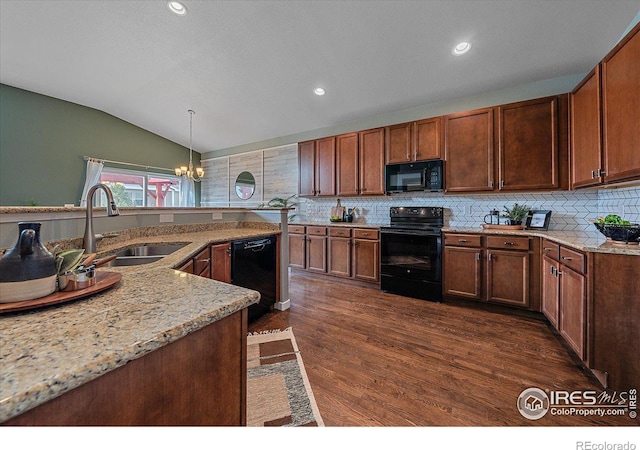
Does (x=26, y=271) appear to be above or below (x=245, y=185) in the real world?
below

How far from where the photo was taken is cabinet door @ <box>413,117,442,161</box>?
332 cm

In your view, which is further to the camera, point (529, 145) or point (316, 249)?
point (316, 249)

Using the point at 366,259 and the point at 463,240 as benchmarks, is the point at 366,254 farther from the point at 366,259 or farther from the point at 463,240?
the point at 463,240

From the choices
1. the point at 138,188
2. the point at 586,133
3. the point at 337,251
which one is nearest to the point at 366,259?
the point at 337,251

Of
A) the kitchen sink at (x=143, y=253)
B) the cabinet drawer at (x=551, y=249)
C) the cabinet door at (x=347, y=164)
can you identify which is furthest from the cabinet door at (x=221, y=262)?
the cabinet drawer at (x=551, y=249)

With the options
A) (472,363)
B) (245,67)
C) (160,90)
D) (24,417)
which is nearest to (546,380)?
(472,363)

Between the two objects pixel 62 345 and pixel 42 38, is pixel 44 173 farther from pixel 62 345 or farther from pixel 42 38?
Result: pixel 62 345

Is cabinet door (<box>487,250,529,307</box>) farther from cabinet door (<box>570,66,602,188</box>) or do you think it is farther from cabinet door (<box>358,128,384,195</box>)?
cabinet door (<box>358,128,384,195</box>)

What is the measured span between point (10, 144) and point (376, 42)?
212 inches

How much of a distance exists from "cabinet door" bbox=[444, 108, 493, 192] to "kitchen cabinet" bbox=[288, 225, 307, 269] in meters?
2.29

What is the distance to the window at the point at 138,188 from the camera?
529 cm

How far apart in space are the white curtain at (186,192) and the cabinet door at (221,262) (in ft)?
16.2

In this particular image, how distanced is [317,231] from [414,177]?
5.44ft

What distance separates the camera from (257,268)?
8.63 feet
